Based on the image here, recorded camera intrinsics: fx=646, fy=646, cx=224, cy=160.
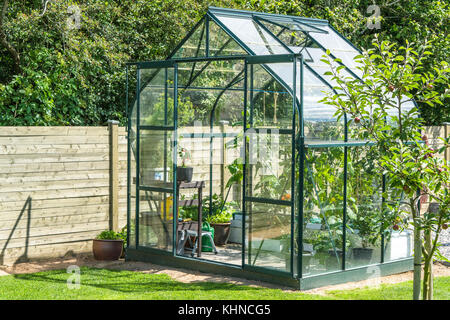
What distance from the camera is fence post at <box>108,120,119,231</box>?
8820 mm

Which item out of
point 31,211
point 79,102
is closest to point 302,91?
point 31,211

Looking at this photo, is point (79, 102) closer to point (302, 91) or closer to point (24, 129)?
point (24, 129)

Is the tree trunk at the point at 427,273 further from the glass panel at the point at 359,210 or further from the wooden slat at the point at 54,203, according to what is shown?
the wooden slat at the point at 54,203

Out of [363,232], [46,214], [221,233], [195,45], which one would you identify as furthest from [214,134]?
[363,232]

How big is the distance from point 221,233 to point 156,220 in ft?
4.32

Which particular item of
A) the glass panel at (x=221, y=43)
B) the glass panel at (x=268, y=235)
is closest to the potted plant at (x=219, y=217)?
the glass panel at (x=268, y=235)

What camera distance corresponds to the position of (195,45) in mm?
8133

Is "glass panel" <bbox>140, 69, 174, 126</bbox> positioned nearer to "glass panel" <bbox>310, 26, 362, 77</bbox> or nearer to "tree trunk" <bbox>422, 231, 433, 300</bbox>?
"glass panel" <bbox>310, 26, 362, 77</bbox>

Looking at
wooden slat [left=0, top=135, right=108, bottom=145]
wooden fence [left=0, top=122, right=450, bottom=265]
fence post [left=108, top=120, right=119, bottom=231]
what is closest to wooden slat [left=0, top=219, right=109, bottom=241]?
wooden fence [left=0, top=122, right=450, bottom=265]

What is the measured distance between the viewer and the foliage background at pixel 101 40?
1020 centimetres

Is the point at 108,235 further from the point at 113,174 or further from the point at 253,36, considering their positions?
the point at 253,36

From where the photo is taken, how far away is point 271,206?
22.6ft

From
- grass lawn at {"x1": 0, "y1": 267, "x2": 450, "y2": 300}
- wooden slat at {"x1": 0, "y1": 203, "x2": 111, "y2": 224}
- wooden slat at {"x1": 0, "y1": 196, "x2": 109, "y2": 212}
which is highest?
wooden slat at {"x1": 0, "y1": 196, "x2": 109, "y2": 212}

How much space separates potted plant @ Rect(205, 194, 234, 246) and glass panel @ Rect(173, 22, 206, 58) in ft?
8.06
